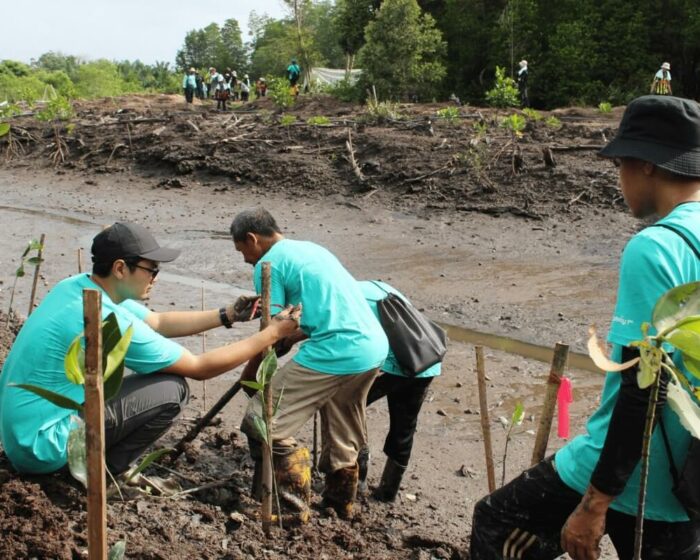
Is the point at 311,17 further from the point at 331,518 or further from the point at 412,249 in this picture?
the point at 331,518

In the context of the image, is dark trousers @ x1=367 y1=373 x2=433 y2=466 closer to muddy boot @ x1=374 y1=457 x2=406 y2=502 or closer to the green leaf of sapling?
muddy boot @ x1=374 y1=457 x2=406 y2=502

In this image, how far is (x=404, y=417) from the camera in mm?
4359

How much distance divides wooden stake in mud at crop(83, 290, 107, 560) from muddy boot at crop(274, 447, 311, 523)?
207 cm

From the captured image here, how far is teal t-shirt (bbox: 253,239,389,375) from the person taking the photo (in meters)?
3.74

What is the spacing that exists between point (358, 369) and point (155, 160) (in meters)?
13.2

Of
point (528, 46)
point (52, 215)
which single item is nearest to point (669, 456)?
point (52, 215)

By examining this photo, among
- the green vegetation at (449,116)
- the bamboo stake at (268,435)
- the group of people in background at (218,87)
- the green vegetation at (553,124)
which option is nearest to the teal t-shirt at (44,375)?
the bamboo stake at (268,435)

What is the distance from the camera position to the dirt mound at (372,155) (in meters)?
12.6

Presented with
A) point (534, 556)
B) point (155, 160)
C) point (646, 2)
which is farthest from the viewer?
Answer: point (646, 2)

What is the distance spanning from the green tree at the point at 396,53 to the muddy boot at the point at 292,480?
73.2 ft

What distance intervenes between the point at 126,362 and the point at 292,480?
95 centimetres

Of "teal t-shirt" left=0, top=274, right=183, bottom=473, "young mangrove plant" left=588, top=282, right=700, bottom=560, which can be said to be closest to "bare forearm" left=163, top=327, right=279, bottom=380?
"teal t-shirt" left=0, top=274, right=183, bottom=473

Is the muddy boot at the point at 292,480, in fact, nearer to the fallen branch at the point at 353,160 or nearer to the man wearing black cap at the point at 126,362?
the man wearing black cap at the point at 126,362

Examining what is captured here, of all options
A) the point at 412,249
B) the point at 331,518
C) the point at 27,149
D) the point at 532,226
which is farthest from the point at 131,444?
the point at 27,149
